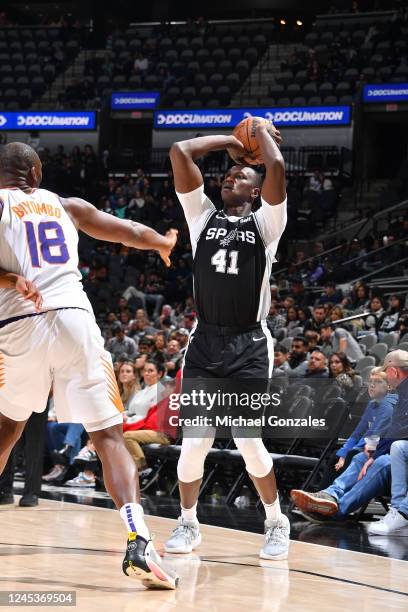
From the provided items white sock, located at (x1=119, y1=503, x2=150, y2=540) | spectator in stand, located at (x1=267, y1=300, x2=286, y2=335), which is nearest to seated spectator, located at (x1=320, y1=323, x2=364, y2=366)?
spectator in stand, located at (x1=267, y1=300, x2=286, y2=335)

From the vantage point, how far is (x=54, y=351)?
3.67 meters

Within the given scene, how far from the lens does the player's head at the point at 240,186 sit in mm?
4914

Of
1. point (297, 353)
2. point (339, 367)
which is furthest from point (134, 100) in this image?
point (339, 367)

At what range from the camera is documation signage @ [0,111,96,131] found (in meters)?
24.2

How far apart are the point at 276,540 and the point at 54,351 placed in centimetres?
177

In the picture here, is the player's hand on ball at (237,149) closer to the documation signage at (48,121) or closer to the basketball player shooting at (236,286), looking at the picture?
the basketball player shooting at (236,286)

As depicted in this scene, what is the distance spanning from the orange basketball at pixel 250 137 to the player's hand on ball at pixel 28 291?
1.66 meters

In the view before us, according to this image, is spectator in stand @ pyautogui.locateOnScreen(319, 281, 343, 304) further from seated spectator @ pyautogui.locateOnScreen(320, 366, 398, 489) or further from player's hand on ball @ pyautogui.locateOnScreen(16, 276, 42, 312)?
player's hand on ball @ pyautogui.locateOnScreen(16, 276, 42, 312)

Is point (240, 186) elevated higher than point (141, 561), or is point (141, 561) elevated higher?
point (240, 186)

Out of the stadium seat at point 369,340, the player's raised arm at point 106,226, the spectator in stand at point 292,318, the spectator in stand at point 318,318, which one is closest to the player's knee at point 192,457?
the player's raised arm at point 106,226

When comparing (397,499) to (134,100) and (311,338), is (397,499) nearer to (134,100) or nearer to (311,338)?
(311,338)

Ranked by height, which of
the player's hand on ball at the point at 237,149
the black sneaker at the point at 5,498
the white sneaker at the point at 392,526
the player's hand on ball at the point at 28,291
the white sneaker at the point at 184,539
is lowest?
the black sneaker at the point at 5,498

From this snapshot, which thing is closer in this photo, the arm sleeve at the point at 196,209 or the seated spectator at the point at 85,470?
the arm sleeve at the point at 196,209

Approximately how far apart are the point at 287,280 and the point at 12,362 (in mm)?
11999
